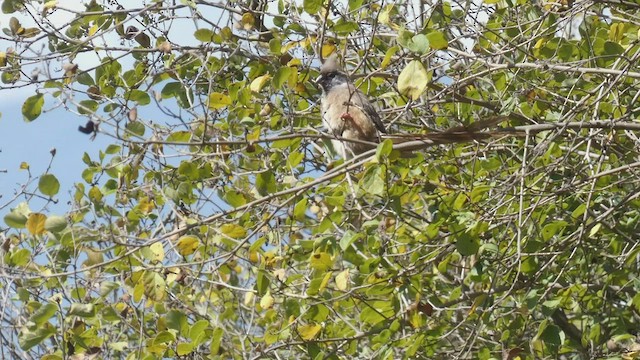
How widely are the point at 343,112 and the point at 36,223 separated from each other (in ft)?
5.30

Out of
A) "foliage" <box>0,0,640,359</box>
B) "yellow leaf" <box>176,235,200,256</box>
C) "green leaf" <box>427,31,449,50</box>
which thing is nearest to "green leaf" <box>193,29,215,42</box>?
"foliage" <box>0,0,640,359</box>

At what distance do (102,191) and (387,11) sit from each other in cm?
138

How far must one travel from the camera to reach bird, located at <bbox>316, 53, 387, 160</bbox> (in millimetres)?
4027

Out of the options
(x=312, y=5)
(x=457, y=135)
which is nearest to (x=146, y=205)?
(x=312, y=5)

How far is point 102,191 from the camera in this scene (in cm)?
362

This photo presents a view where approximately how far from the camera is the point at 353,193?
3.47m

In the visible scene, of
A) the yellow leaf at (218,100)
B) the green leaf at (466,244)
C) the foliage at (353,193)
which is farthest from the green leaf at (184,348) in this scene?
the green leaf at (466,244)

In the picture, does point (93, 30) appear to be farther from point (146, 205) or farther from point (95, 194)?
point (146, 205)

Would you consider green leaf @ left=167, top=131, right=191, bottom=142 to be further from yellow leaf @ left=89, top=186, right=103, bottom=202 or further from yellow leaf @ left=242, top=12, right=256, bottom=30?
yellow leaf @ left=242, top=12, right=256, bottom=30

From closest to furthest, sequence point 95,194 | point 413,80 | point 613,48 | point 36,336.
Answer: point 413,80 → point 36,336 → point 95,194 → point 613,48

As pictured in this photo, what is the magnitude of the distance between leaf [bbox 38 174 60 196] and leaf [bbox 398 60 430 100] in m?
1.27

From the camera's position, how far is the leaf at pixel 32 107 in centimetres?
336

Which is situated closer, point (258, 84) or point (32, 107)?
point (32, 107)

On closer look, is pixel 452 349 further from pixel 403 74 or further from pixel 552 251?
pixel 403 74
